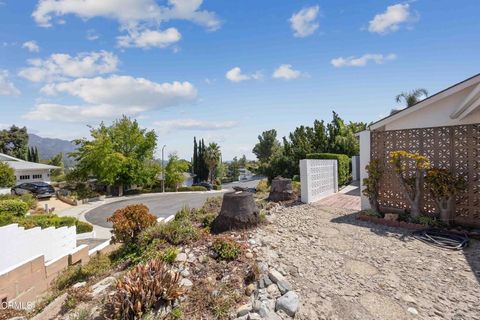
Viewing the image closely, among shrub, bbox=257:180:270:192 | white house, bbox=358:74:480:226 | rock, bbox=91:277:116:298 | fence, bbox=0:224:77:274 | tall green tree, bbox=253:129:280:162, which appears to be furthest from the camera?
tall green tree, bbox=253:129:280:162

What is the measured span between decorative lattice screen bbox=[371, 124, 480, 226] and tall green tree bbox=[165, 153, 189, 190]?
26.2 m

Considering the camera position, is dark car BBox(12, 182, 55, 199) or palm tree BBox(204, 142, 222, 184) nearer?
dark car BBox(12, 182, 55, 199)

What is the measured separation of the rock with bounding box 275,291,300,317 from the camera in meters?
3.69

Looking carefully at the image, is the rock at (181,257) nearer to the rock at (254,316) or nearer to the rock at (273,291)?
the rock at (273,291)

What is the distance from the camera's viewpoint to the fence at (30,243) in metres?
8.22

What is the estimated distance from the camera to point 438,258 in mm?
5492

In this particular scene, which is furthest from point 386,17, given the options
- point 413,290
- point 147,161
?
point 147,161

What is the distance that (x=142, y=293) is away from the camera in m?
3.79

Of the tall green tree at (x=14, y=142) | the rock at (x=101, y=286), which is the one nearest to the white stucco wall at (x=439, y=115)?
the rock at (x=101, y=286)

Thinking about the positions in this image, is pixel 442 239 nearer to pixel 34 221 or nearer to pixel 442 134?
pixel 442 134

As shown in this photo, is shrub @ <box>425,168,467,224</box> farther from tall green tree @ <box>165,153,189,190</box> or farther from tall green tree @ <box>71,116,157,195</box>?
tall green tree @ <box>165,153,189,190</box>

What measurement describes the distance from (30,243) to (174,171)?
22920 mm

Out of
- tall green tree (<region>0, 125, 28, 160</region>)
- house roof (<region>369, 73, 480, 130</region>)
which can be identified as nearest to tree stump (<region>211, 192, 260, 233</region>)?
house roof (<region>369, 73, 480, 130</region>)

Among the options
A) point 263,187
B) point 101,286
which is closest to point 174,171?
point 263,187
